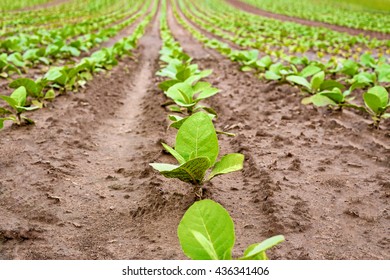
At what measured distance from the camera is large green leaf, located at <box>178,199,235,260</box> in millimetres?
1507

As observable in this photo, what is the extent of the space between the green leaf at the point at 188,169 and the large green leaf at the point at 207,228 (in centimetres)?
47

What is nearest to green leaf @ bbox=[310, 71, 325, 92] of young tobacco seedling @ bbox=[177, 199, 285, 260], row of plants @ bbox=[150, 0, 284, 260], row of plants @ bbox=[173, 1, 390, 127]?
row of plants @ bbox=[173, 1, 390, 127]

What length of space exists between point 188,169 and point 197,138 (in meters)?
0.17

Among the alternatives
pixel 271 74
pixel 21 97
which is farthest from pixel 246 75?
pixel 21 97

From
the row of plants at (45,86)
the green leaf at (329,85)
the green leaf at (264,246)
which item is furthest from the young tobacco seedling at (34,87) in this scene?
the green leaf at (264,246)

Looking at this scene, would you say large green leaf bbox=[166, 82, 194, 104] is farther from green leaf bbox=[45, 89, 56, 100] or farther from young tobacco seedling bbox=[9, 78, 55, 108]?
green leaf bbox=[45, 89, 56, 100]

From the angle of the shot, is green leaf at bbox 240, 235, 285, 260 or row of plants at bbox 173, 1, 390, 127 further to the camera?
row of plants at bbox 173, 1, 390, 127

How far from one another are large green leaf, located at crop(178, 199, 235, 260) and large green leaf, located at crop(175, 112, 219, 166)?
2.13 feet

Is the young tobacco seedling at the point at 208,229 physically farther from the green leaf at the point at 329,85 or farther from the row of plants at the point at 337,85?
the green leaf at the point at 329,85

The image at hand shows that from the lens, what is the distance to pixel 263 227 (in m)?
2.22

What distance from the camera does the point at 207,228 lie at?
1520mm

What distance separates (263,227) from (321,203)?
1.49ft

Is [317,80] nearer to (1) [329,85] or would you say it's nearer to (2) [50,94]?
(1) [329,85]
